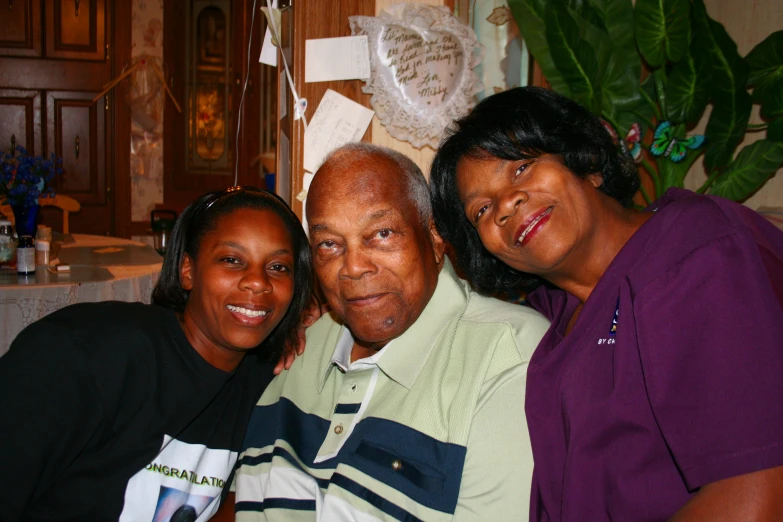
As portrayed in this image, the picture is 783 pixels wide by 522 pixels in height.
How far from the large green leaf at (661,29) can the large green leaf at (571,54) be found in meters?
0.21

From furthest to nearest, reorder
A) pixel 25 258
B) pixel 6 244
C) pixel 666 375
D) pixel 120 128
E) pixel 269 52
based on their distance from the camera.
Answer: pixel 120 128 < pixel 6 244 < pixel 25 258 < pixel 269 52 < pixel 666 375

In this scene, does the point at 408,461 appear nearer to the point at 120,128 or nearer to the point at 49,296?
the point at 49,296

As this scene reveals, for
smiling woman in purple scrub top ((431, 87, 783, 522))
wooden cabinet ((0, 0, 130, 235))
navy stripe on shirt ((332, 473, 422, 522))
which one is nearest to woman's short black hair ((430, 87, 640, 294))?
smiling woman in purple scrub top ((431, 87, 783, 522))

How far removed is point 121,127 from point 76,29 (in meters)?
0.94

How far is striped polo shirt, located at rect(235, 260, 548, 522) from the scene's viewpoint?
1.15m

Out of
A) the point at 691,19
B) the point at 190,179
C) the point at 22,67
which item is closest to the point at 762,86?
the point at 691,19

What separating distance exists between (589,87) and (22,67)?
5.45 m

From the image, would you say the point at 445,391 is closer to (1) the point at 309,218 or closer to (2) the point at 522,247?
(2) the point at 522,247

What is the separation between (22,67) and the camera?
5.70 meters

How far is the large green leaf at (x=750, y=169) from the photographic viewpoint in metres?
2.21

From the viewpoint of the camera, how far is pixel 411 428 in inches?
48.6

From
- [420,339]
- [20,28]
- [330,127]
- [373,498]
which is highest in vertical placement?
[20,28]

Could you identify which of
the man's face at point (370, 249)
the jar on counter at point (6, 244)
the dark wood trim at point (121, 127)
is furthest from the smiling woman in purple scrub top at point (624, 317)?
the dark wood trim at point (121, 127)

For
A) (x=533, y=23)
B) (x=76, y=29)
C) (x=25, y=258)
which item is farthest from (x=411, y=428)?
(x=76, y=29)
